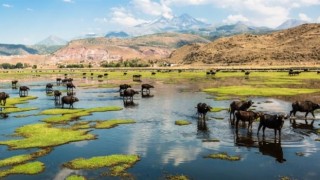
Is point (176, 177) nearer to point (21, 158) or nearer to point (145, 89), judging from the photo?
point (21, 158)

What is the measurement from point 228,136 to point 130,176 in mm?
10726

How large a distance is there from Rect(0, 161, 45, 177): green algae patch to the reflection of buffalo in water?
1419cm

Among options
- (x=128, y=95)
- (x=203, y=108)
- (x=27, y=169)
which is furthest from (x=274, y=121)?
(x=128, y=95)

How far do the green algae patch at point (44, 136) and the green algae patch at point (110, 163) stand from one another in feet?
17.9

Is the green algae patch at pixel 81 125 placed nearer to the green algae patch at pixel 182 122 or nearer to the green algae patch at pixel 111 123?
the green algae patch at pixel 111 123

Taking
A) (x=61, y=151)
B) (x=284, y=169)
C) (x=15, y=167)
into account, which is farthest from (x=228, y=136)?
(x=15, y=167)

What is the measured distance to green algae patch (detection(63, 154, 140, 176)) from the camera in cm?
2133

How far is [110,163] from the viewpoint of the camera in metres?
22.2

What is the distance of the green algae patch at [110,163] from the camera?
21.3 meters

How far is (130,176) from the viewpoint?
2009 cm

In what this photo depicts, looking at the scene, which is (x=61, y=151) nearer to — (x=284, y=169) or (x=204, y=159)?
(x=204, y=159)

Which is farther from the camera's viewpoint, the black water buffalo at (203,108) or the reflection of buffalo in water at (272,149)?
the black water buffalo at (203,108)

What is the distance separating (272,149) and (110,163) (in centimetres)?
1085

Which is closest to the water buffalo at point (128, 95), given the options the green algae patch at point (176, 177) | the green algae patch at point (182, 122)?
the green algae patch at point (182, 122)
